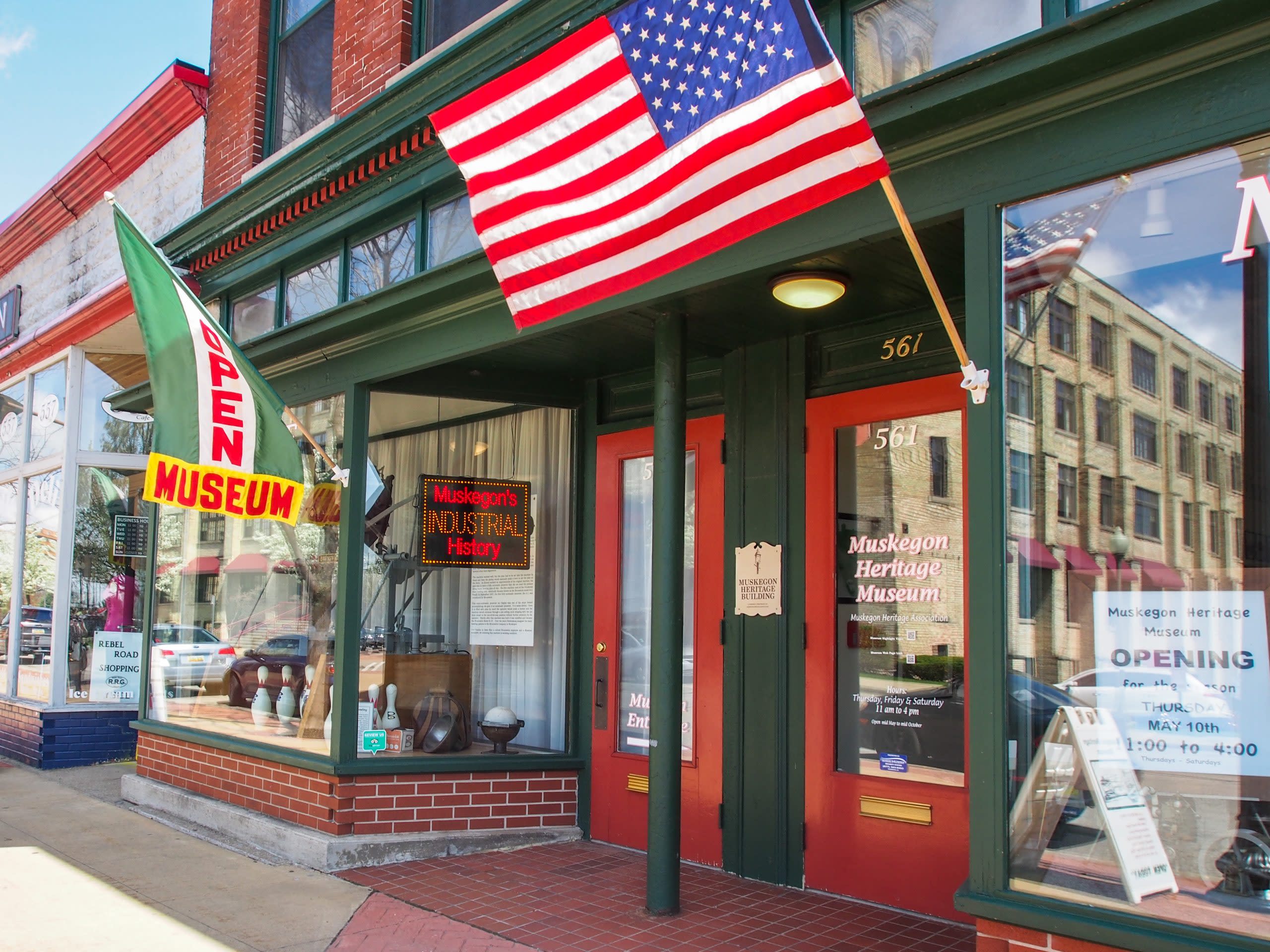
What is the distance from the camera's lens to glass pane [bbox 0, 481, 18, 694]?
12148 mm

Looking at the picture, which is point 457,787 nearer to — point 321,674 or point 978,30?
point 321,674

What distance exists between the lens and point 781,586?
608 cm

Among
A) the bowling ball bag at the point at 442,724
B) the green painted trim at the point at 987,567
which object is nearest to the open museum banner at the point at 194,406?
the bowling ball bag at the point at 442,724

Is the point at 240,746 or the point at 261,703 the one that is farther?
the point at 261,703

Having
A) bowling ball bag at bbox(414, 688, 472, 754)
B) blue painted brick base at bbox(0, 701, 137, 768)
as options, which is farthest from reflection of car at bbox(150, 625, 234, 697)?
bowling ball bag at bbox(414, 688, 472, 754)

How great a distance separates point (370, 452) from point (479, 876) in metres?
2.88

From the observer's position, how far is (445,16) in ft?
25.0

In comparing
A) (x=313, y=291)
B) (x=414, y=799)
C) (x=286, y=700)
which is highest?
(x=313, y=291)

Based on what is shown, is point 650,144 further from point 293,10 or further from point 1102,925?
point 293,10

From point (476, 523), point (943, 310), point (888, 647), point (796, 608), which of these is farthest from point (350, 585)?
point (943, 310)

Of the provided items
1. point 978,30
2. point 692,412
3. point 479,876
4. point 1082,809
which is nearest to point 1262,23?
point 978,30

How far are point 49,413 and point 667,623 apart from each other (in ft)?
30.5

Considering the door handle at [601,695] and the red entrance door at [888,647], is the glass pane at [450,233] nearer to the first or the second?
the red entrance door at [888,647]

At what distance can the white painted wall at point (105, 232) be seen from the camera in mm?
10227
